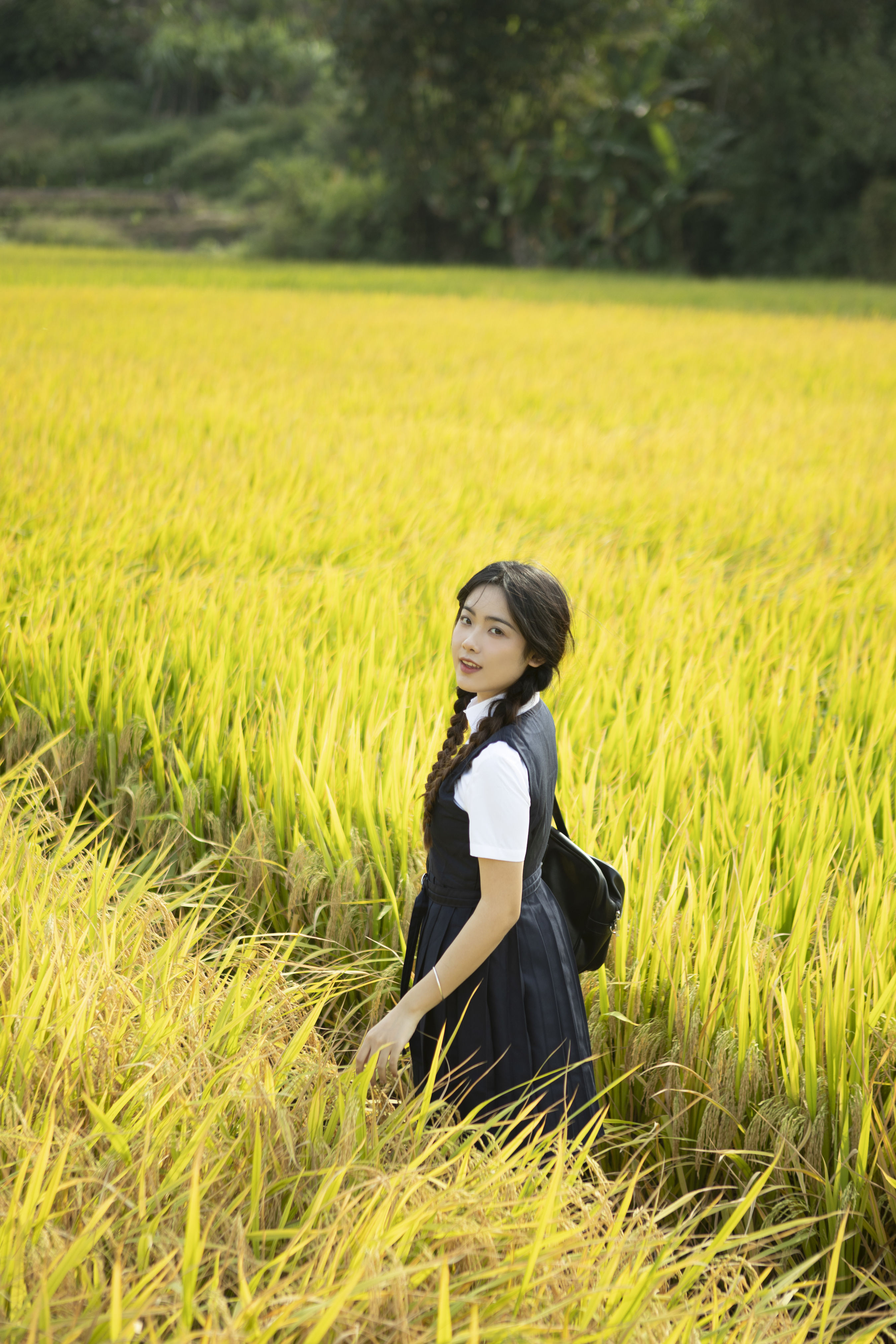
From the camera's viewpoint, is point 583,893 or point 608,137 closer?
point 583,893

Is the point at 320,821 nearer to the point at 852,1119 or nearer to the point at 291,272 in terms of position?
the point at 852,1119

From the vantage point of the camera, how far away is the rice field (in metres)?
0.79

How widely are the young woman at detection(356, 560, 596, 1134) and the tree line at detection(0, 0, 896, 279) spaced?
1781 cm

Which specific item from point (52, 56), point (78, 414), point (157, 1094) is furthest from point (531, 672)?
point (52, 56)

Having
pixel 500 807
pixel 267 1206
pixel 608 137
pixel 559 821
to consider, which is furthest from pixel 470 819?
pixel 608 137

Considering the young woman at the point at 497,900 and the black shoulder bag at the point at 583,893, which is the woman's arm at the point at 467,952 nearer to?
the young woman at the point at 497,900

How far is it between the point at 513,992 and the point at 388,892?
1.24ft

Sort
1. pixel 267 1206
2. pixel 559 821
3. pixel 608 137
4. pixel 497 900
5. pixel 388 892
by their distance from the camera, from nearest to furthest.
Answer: pixel 267 1206
pixel 497 900
pixel 559 821
pixel 388 892
pixel 608 137

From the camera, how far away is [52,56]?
123ft

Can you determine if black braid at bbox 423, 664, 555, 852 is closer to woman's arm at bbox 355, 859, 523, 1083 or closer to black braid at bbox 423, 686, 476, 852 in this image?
black braid at bbox 423, 686, 476, 852

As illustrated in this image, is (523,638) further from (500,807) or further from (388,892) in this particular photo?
(388,892)

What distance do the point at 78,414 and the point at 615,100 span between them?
701 inches

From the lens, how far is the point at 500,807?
96 cm

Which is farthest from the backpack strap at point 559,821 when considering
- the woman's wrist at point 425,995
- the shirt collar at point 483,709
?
the woman's wrist at point 425,995
